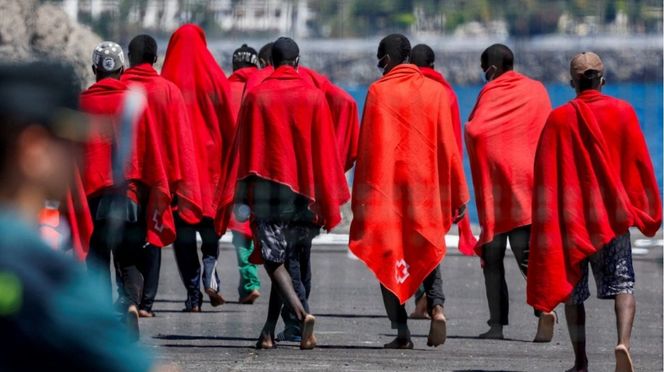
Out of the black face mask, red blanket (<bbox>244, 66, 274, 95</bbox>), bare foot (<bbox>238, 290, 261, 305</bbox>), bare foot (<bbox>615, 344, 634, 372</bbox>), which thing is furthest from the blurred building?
bare foot (<bbox>615, 344, 634, 372</bbox>)

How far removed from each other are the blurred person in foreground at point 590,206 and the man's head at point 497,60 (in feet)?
7.02

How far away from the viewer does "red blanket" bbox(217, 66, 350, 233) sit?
309 inches

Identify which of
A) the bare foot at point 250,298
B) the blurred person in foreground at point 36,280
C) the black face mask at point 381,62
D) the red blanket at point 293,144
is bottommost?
the bare foot at point 250,298

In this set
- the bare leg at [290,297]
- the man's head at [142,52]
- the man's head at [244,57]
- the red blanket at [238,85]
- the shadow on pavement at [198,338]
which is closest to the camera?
the bare leg at [290,297]

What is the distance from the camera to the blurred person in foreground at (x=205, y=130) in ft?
31.9

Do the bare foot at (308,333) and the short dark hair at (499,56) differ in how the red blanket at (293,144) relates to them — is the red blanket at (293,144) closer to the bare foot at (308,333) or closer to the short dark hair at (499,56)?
the bare foot at (308,333)

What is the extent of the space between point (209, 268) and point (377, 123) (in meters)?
2.02

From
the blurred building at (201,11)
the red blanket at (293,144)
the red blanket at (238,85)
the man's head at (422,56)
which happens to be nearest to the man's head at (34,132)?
the red blanket at (293,144)

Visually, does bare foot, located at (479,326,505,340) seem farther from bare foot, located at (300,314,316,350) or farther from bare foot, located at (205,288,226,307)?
bare foot, located at (205,288,226,307)

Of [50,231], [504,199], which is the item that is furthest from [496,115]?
[50,231]

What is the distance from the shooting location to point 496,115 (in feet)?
29.3

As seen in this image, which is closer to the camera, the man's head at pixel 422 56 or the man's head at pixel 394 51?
the man's head at pixel 394 51

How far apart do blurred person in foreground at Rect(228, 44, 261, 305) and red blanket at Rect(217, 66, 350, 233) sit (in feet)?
6.33

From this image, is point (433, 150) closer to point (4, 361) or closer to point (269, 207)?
point (269, 207)
